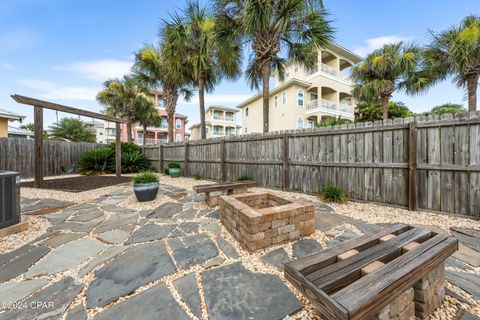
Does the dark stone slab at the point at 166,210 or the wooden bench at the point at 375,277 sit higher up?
the wooden bench at the point at 375,277

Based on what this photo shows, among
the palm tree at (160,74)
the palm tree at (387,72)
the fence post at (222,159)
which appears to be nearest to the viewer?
the fence post at (222,159)

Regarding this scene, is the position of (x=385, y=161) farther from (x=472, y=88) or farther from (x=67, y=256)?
(x=472, y=88)

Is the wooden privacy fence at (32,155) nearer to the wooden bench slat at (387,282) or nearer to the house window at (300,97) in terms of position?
the wooden bench slat at (387,282)

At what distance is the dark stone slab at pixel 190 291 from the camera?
1459mm

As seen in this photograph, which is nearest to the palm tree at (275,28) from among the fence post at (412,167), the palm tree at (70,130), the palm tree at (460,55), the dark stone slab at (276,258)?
the fence post at (412,167)

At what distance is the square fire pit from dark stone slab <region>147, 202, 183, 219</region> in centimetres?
140

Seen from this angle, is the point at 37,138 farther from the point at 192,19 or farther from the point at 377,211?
the point at 377,211

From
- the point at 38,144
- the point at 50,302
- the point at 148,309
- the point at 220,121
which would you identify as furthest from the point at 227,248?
the point at 220,121

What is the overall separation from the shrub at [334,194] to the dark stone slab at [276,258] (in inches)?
102

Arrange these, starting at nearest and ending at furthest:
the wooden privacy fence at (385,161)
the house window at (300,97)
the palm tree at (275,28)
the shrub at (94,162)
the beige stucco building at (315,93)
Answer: the wooden privacy fence at (385,161) → the palm tree at (275,28) → the shrub at (94,162) → the beige stucco building at (315,93) → the house window at (300,97)

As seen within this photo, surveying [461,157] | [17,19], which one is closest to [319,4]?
[461,157]

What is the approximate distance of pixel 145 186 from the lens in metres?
4.49

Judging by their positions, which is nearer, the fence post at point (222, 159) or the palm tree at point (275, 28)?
the palm tree at point (275, 28)

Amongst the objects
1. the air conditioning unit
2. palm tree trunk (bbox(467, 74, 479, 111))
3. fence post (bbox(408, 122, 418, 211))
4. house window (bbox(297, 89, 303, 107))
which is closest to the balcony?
house window (bbox(297, 89, 303, 107))
